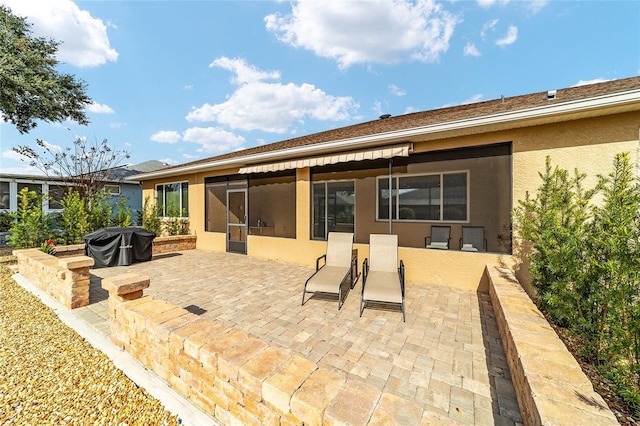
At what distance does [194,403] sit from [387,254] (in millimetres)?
4996

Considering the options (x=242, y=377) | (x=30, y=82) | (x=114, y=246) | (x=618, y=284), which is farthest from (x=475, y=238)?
(x=30, y=82)

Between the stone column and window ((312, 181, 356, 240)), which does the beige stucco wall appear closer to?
window ((312, 181, 356, 240))

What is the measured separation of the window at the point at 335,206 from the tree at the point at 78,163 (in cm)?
1445

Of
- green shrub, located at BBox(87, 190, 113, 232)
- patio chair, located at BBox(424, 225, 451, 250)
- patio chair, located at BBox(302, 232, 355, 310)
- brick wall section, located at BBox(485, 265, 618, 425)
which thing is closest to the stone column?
patio chair, located at BBox(302, 232, 355, 310)

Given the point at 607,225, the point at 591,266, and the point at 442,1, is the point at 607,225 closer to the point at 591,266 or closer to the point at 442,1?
the point at 591,266

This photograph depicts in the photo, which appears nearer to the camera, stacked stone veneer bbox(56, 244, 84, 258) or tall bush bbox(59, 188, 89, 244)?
stacked stone veneer bbox(56, 244, 84, 258)

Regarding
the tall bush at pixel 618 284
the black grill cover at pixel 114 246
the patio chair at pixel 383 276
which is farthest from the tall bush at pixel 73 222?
the tall bush at pixel 618 284

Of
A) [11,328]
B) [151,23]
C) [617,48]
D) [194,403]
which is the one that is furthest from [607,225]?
[151,23]

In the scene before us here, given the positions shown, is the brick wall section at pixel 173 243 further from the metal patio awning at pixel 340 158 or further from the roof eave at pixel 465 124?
the metal patio awning at pixel 340 158

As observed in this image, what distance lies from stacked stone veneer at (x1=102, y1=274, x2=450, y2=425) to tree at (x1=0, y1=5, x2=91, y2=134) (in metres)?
15.5

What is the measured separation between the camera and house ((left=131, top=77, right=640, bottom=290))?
5.15 metres

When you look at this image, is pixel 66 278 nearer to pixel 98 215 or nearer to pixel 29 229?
pixel 29 229

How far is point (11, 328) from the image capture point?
4.25 metres

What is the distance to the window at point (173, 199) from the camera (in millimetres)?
13344
